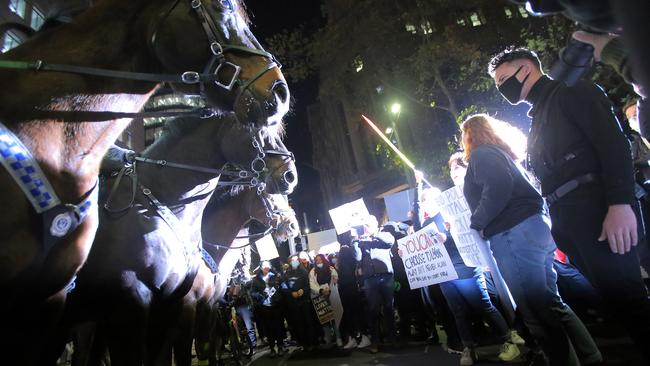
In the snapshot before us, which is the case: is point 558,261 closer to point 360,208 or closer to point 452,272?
point 452,272

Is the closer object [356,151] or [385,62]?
[385,62]

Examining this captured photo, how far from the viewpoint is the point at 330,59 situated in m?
16.9

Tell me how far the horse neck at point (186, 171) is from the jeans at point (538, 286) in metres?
2.95

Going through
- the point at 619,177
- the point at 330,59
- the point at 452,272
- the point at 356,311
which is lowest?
the point at 356,311

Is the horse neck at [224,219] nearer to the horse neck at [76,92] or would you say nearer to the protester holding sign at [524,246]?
the protester holding sign at [524,246]

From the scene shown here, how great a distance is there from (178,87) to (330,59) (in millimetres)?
15420

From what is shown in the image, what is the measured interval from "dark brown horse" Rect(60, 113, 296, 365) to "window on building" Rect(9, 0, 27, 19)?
17940 millimetres

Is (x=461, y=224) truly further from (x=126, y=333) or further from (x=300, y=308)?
(x=300, y=308)

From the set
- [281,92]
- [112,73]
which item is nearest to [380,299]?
[281,92]

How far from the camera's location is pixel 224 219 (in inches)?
252

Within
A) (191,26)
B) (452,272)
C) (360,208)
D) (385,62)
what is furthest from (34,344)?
(385,62)

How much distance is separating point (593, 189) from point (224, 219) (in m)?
5.32

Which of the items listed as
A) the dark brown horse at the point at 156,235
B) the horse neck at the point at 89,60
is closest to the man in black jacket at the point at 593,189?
the horse neck at the point at 89,60

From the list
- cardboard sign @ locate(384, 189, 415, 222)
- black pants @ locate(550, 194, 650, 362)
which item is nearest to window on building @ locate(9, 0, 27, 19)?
cardboard sign @ locate(384, 189, 415, 222)
